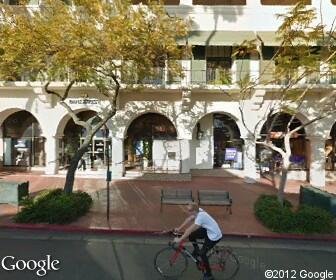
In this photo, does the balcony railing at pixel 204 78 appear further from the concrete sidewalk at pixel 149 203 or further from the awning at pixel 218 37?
the concrete sidewalk at pixel 149 203

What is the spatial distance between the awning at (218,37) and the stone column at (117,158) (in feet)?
22.6

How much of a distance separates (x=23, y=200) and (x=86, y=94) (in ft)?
29.4

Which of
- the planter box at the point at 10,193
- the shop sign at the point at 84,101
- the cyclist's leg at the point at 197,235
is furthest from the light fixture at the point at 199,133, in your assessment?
the cyclist's leg at the point at 197,235

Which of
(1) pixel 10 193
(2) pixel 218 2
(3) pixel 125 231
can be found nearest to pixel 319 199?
(3) pixel 125 231

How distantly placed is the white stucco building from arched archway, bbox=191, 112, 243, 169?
6cm

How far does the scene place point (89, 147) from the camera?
70.0 feet

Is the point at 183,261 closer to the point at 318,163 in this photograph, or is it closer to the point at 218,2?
the point at 318,163

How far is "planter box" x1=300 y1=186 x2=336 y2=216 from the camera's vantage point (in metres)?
11.6

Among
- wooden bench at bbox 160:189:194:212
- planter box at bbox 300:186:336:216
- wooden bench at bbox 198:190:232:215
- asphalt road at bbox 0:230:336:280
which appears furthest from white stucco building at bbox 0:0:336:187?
asphalt road at bbox 0:230:336:280

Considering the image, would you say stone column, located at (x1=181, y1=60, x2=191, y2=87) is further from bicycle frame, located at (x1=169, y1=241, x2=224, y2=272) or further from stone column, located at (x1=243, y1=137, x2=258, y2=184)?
bicycle frame, located at (x1=169, y1=241, x2=224, y2=272)

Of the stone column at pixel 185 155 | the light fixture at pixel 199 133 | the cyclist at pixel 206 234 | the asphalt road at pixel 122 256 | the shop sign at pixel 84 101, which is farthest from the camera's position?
the light fixture at pixel 199 133

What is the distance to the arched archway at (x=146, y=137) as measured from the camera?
69.5 ft

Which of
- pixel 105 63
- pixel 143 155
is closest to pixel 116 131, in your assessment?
pixel 143 155

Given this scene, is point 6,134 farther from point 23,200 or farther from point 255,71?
point 255,71
